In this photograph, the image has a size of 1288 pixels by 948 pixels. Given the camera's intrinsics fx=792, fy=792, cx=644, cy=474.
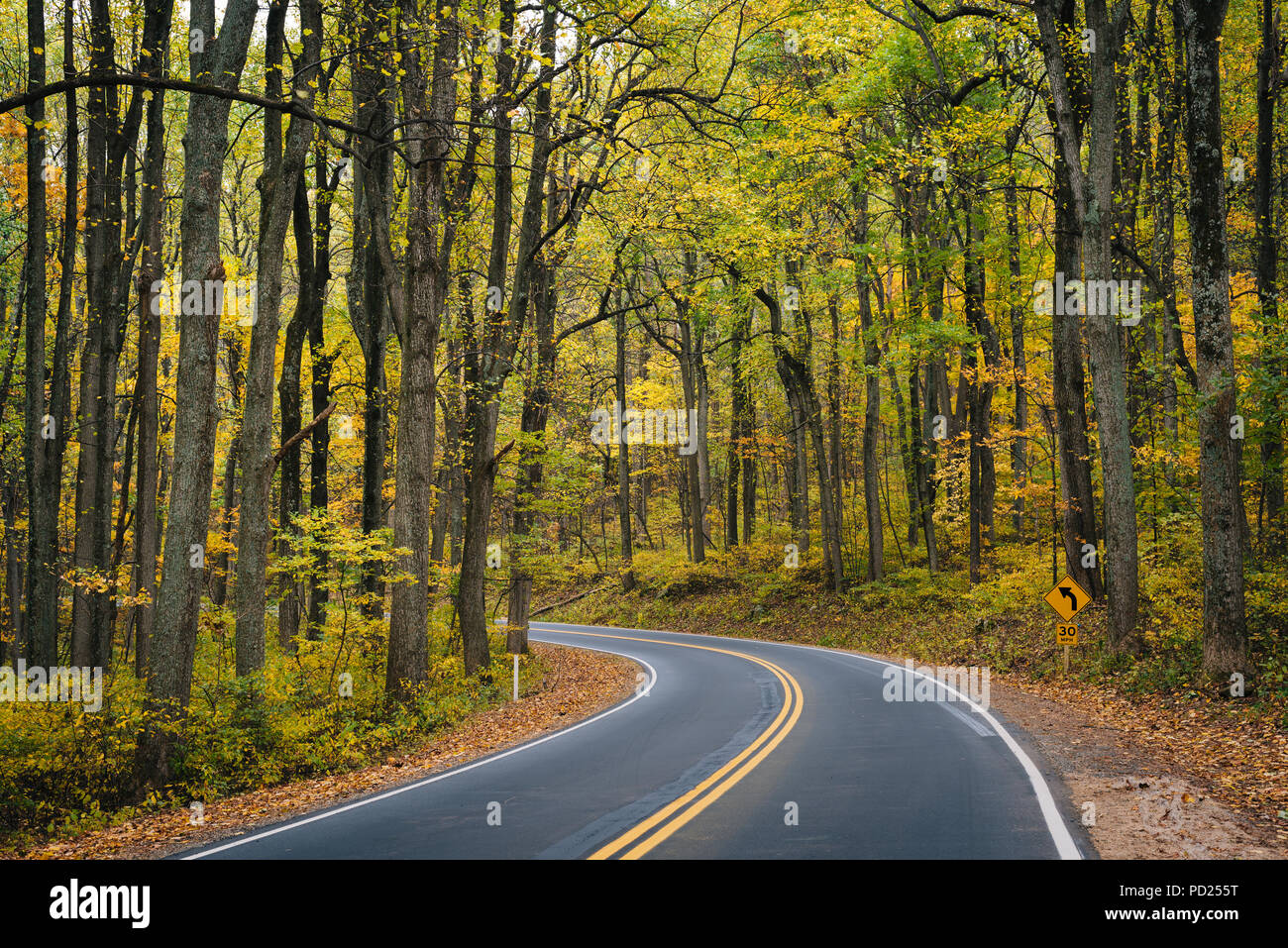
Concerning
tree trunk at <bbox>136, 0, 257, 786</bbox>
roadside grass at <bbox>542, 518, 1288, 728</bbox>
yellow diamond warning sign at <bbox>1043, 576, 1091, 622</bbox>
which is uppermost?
tree trunk at <bbox>136, 0, 257, 786</bbox>

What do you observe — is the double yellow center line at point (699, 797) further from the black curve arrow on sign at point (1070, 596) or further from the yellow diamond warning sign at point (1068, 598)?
the black curve arrow on sign at point (1070, 596)

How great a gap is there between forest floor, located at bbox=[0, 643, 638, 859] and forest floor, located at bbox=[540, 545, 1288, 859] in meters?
7.54

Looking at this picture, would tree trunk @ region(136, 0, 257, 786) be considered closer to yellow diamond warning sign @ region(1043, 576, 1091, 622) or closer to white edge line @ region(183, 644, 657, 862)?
white edge line @ region(183, 644, 657, 862)

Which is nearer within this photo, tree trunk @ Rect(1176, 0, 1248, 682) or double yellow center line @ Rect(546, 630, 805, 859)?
double yellow center line @ Rect(546, 630, 805, 859)

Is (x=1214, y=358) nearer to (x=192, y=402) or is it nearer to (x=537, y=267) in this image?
(x=192, y=402)

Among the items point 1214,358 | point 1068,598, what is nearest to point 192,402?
point 1214,358

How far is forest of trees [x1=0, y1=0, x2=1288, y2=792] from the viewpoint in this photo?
39.4 feet

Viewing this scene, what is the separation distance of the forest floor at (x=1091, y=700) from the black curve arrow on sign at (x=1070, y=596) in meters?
1.17

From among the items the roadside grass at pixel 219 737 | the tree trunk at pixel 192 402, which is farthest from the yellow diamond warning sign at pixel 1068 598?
the tree trunk at pixel 192 402

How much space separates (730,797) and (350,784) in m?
4.94

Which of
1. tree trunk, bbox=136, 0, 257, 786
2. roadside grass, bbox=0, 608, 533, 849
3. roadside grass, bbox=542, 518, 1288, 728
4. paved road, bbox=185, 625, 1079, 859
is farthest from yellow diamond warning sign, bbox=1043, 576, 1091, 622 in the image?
tree trunk, bbox=136, 0, 257, 786

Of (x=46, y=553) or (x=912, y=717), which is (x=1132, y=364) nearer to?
(x=912, y=717)

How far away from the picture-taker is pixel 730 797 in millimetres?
7723
